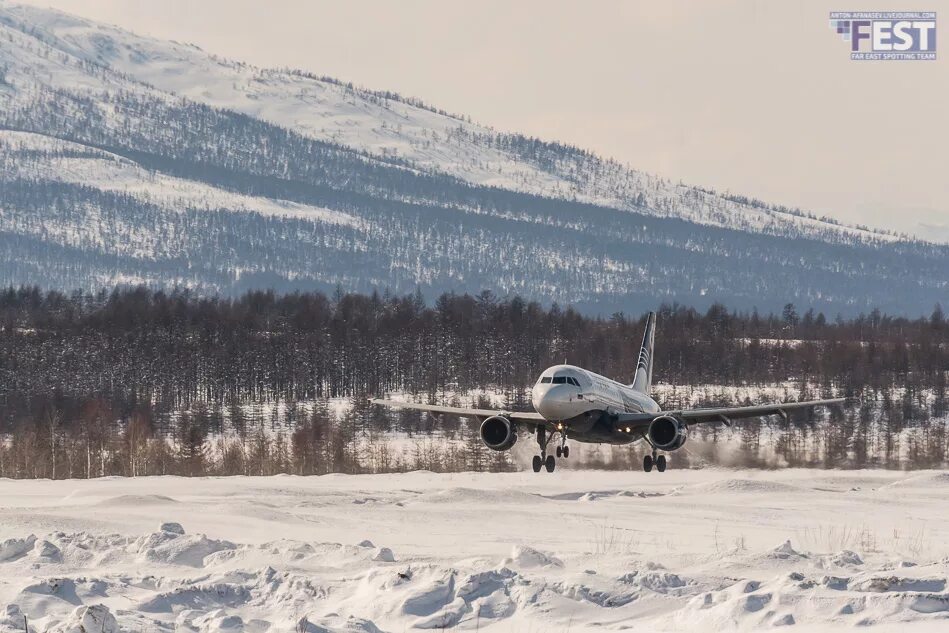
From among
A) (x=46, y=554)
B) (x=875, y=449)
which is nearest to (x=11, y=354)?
(x=875, y=449)

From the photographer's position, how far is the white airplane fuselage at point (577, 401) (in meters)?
49.0

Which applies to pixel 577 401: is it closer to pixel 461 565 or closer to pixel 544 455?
pixel 544 455

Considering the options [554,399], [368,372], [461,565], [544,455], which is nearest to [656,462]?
[544,455]

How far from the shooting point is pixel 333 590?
21.3 metres

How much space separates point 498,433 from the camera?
52.4 meters

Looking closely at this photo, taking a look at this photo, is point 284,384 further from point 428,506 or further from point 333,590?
point 333,590

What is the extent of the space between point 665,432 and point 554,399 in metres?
5.18

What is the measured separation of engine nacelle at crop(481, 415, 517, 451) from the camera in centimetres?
5200

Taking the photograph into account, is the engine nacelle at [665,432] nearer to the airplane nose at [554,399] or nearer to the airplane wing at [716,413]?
the airplane wing at [716,413]

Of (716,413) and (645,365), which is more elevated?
(645,365)

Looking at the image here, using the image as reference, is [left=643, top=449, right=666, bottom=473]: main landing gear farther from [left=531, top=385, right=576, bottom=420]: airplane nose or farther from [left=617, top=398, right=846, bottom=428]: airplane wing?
[left=531, top=385, right=576, bottom=420]: airplane nose

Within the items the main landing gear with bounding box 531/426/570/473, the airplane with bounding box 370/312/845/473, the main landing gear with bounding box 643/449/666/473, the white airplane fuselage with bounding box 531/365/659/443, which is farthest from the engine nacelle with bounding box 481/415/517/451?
the main landing gear with bounding box 643/449/666/473

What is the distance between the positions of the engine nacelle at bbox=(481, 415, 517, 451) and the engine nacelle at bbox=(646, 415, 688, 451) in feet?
16.0

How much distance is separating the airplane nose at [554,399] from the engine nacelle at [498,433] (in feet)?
9.87
